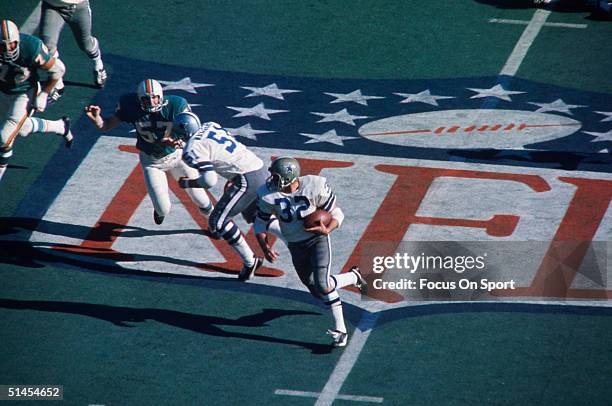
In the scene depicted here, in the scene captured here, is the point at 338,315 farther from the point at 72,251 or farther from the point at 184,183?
the point at 72,251

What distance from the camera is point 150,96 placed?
16.2 metres

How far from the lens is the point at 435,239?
55.1ft

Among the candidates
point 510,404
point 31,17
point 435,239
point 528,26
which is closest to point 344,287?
point 435,239

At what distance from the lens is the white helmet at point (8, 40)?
669 inches

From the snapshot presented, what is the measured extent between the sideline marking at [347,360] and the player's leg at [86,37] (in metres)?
7.54

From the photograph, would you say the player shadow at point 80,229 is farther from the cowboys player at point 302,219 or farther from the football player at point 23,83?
the cowboys player at point 302,219

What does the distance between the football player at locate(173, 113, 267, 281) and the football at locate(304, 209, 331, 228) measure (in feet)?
5.42

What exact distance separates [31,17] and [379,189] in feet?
28.0

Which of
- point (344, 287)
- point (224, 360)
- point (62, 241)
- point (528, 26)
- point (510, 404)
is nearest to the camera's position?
point (510, 404)

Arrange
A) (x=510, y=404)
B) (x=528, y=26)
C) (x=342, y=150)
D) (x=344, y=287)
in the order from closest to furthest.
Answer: (x=510, y=404), (x=344, y=287), (x=342, y=150), (x=528, y=26)

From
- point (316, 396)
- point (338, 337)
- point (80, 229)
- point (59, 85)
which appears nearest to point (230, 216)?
point (338, 337)

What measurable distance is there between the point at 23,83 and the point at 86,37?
280cm

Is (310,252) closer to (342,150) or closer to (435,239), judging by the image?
(435,239)

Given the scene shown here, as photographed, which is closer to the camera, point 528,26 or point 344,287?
point 344,287
